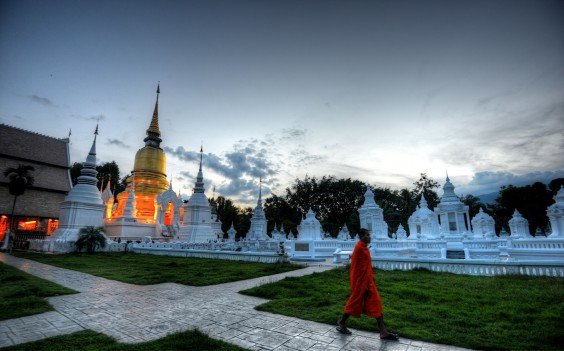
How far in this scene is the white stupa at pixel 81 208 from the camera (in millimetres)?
21908

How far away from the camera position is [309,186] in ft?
167

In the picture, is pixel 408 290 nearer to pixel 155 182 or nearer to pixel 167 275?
pixel 167 275

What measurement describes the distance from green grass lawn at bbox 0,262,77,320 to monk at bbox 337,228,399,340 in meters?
5.92

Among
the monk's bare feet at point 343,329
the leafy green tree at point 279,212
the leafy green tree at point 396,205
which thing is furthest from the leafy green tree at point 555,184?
the monk's bare feet at point 343,329

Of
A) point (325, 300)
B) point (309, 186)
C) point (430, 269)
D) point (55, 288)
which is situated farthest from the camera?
point (309, 186)

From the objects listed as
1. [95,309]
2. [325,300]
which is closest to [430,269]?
[325,300]

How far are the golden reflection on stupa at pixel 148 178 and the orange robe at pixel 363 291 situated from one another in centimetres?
3160

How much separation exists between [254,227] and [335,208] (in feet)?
73.9

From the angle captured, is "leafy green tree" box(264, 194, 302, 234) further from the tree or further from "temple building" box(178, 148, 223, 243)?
the tree

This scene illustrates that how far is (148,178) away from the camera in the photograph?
3606 centimetres

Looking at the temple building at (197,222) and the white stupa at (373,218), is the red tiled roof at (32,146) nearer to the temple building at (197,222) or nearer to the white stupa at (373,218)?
the temple building at (197,222)

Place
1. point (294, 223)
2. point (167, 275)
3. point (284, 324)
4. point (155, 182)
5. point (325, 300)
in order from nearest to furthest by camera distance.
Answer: point (284, 324) < point (325, 300) < point (167, 275) < point (155, 182) < point (294, 223)

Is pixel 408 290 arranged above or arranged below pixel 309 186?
below

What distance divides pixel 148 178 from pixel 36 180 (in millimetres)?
10795
